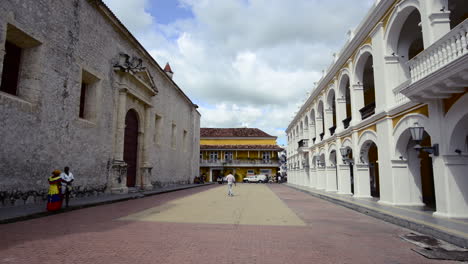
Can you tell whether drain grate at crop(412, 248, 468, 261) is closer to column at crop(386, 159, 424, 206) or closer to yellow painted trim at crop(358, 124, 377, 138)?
column at crop(386, 159, 424, 206)

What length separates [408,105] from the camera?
31.5 ft

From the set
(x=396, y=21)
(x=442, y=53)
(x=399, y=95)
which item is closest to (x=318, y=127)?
(x=399, y=95)

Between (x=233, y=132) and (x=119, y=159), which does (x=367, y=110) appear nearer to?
(x=119, y=159)

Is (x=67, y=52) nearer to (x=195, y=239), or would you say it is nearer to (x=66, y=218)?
(x=66, y=218)

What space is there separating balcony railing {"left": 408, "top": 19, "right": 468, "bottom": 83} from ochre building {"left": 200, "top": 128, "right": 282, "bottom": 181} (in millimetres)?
41817

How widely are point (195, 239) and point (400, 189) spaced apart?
837cm

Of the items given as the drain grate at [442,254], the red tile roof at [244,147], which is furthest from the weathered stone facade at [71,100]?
the red tile roof at [244,147]

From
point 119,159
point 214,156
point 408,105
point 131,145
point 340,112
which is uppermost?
point 340,112

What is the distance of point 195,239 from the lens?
5711 mm

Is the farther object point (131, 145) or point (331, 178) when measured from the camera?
point (331, 178)

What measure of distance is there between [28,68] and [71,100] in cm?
215

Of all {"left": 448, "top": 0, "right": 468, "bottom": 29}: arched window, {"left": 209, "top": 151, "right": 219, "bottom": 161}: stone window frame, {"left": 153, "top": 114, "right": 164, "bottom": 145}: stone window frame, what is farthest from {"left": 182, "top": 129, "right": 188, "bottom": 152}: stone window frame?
{"left": 448, "top": 0, "right": 468, "bottom": 29}: arched window

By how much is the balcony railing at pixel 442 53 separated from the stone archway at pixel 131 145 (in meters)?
15.1

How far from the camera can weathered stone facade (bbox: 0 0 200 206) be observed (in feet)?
30.6
